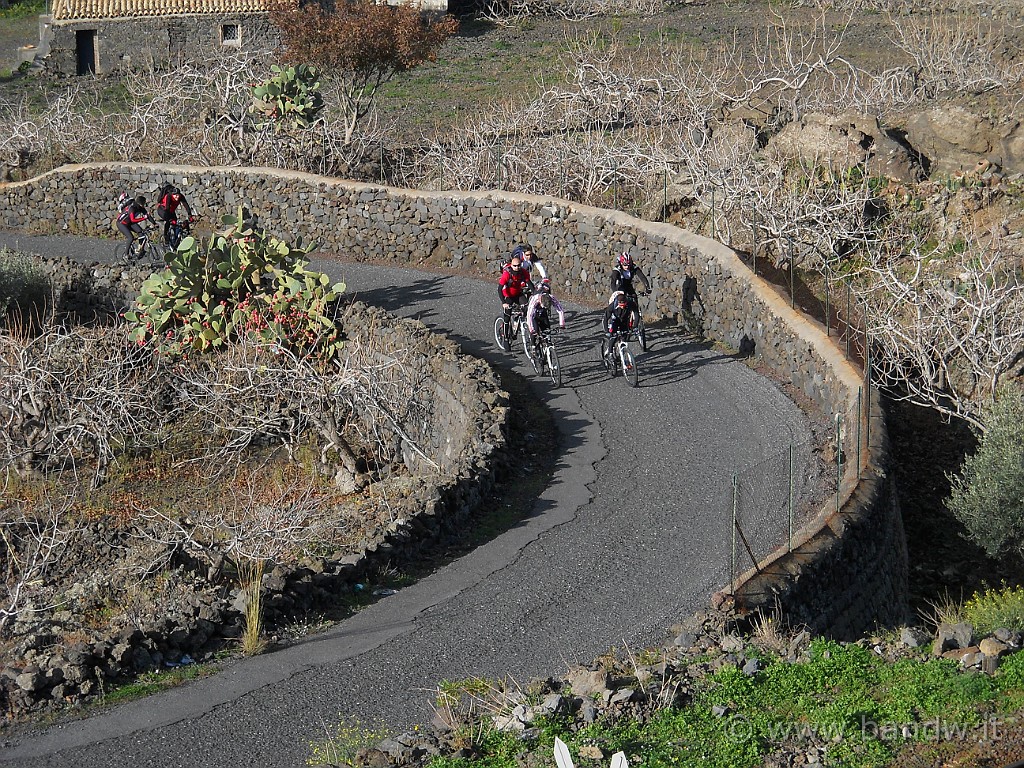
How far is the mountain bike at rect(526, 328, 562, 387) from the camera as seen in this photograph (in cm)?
1742

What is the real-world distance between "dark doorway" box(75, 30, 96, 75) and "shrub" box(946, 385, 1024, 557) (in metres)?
29.6

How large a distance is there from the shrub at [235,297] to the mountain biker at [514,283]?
252 centimetres

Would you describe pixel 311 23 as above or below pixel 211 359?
above

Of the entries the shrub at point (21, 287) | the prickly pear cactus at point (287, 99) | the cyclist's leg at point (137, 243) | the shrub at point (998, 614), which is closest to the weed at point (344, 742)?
the shrub at point (998, 614)

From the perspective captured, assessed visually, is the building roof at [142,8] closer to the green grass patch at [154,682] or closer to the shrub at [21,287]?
the shrub at [21,287]

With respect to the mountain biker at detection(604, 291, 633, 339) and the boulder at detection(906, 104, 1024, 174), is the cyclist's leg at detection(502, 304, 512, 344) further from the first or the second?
the boulder at detection(906, 104, 1024, 174)

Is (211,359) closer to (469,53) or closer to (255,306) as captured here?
(255,306)

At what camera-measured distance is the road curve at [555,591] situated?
9344 millimetres

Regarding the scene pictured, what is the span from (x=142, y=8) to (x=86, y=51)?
2085mm

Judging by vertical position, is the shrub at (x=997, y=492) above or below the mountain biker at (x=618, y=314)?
below

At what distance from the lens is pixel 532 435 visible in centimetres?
1571

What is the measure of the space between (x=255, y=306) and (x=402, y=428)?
3.23 metres

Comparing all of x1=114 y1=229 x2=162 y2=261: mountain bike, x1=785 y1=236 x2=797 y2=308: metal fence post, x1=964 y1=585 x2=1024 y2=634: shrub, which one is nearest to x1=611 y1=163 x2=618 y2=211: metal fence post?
x1=785 y1=236 x2=797 y2=308: metal fence post

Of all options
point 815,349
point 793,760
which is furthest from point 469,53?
point 793,760
